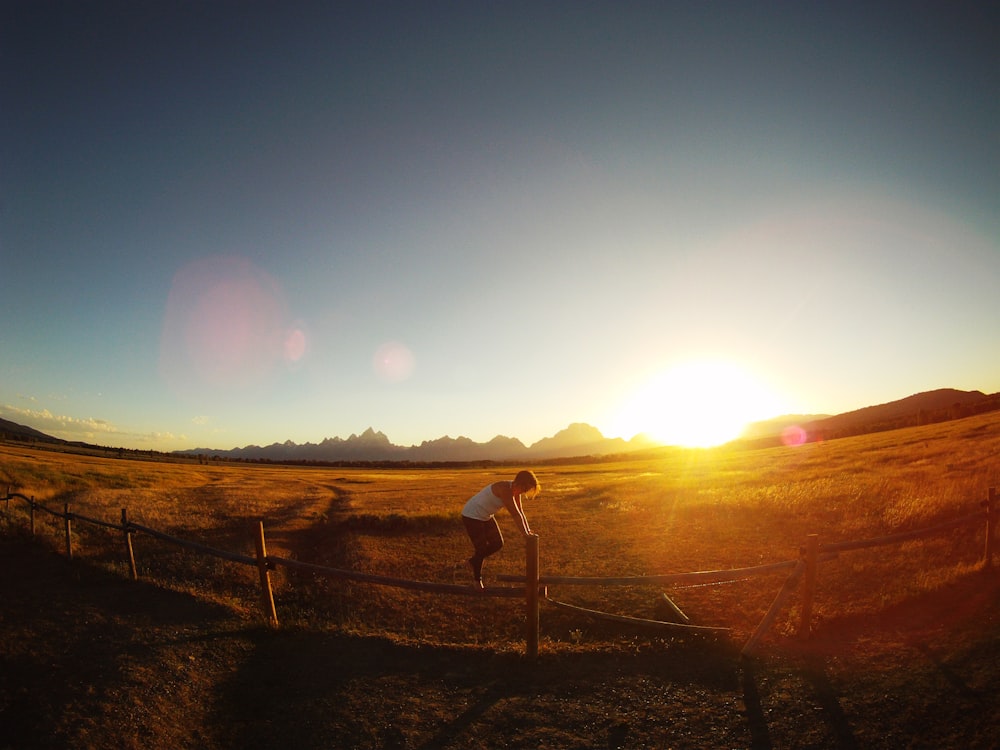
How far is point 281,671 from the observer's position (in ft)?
25.5

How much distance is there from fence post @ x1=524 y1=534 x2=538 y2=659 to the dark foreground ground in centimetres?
30

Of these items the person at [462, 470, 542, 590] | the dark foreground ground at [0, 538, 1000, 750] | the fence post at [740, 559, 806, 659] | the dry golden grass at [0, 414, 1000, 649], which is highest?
the person at [462, 470, 542, 590]

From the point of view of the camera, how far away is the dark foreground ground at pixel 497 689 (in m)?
5.89

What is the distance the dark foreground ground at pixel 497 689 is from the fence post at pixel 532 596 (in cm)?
30

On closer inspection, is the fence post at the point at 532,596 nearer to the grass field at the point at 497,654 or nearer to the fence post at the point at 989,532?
the grass field at the point at 497,654

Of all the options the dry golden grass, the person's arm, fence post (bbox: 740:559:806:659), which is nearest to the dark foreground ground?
fence post (bbox: 740:559:806:659)

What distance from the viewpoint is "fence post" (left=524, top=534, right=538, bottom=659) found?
754 centimetres

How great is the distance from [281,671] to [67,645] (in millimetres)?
3858

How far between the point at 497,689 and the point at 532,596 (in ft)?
4.19

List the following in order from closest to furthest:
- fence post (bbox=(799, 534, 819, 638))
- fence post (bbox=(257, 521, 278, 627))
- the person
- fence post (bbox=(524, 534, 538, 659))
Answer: fence post (bbox=(524, 534, 538, 659))
fence post (bbox=(799, 534, 819, 638))
the person
fence post (bbox=(257, 521, 278, 627))

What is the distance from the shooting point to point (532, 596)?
7.59 metres

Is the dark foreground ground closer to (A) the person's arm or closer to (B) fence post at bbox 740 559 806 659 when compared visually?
(B) fence post at bbox 740 559 806 659

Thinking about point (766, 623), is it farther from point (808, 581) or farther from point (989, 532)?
point (989, 532)

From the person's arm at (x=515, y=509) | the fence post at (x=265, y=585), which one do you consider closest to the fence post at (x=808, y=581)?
the person's arm at (x=515, y=509)
